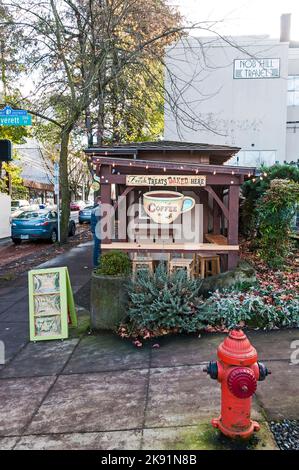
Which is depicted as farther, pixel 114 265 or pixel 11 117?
pixel 11 117

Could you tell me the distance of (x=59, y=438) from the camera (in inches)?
137

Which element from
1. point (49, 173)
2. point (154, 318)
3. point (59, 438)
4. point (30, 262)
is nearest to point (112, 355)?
point (154, 318)

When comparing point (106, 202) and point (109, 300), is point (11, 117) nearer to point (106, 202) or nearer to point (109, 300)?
point (106, 202)

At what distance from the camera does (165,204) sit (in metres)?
7.50

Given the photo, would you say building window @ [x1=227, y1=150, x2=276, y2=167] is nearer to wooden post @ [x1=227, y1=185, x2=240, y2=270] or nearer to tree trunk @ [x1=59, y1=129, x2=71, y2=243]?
tree trunk @ [x1=59, y1=129, x2=71, y2=243]

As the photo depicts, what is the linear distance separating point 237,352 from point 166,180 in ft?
14.7

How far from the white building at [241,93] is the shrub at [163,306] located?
12100 mm

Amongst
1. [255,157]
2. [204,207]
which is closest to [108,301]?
[204,207]

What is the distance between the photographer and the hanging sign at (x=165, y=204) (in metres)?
7.49

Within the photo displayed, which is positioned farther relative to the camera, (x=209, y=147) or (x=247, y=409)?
(x=209, y=147)

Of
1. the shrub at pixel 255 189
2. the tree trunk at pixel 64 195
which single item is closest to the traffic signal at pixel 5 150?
the shrub at pixel 255 189

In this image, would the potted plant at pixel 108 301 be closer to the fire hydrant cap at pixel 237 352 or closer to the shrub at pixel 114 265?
the shrub at pixel 114 265

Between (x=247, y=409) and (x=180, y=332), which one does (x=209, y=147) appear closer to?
(x=180, y=332)

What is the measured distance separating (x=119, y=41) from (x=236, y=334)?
12596 mm
